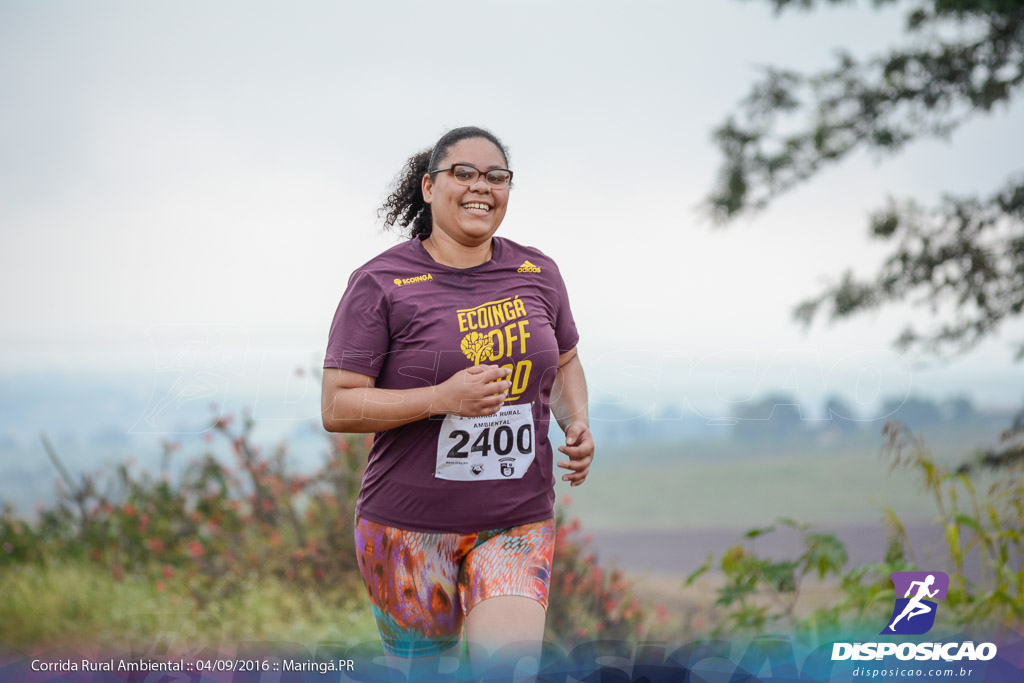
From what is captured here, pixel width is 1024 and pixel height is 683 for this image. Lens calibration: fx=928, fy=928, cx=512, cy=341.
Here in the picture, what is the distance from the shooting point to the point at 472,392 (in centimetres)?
229

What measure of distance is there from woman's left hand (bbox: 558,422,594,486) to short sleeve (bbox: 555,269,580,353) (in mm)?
293

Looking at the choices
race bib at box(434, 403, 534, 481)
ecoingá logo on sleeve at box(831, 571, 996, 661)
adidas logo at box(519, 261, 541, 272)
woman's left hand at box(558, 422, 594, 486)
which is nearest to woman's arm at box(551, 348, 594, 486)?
woman's left hand at box(558, 422, 594, 486)

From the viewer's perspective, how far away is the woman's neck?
256 cm

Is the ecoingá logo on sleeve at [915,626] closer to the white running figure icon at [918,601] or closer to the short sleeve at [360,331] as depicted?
the white running figure icon at [918,601]

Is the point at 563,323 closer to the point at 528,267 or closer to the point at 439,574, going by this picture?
the point at 528,267

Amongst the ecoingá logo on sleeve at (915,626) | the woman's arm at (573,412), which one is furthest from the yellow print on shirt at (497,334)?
the ecoingá logo on sleeve at (915,626)

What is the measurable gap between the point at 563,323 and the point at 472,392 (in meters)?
0.57

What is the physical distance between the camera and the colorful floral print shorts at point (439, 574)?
2465mm

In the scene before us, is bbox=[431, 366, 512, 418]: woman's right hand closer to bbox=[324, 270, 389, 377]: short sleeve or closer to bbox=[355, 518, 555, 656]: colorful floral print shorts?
bbox=[324, 270, 389, 377]: short sleeve

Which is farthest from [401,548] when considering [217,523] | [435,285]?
[217,523]

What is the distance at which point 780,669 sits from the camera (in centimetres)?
332

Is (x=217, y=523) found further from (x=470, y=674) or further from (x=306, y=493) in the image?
(x=470, y=674)

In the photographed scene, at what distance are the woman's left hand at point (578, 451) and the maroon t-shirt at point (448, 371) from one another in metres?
0.07

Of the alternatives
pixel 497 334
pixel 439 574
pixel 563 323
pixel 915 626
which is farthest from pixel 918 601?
pixel 497 334
